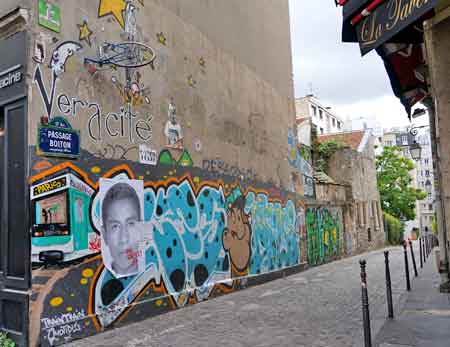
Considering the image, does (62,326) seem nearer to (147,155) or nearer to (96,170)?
(96,170)

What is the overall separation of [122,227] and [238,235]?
161 inches

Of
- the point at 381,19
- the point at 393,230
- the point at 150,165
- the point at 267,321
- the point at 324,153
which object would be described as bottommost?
the point at 267,321

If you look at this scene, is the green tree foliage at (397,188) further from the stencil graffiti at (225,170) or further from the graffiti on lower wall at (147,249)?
the stencil graffiti at (225,170)

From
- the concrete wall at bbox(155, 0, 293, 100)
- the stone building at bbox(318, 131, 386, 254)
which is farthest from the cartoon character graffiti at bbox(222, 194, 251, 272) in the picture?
the stone building at bbox(318, 131, 386, 254)

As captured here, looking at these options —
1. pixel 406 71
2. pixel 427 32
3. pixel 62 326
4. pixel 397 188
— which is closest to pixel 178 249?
pixel 62 326

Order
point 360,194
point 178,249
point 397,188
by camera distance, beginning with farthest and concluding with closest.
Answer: point 397,188
point 360,194
point 178,249

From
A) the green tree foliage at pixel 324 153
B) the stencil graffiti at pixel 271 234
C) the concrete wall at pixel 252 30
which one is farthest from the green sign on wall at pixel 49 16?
the green tree foliage at pixel 324 153

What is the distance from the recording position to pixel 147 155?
306 inches

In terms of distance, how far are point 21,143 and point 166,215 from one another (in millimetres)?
3026

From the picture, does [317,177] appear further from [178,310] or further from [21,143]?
[21,143]

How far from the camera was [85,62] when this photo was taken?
6691 millimetres

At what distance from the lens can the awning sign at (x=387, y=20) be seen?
148 inches

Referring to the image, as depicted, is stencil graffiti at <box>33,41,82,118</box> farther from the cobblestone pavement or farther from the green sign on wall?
the cobblestone pavement

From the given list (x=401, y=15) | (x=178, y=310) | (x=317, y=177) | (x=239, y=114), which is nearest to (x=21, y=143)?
(x=178, y=310)
